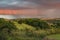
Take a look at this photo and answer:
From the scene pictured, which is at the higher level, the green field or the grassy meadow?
the grassy meadow

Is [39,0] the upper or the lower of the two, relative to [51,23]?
upper

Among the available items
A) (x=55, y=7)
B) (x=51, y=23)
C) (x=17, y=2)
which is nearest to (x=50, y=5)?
(x=55, y=7)

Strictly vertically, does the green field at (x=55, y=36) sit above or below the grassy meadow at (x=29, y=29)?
below

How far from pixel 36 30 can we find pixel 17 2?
0.90ft

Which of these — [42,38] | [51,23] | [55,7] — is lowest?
[42,38]

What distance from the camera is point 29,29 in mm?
1104

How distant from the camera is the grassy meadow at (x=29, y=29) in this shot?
42.2 inches

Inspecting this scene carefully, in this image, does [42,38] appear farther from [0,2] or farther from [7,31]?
[0,2]

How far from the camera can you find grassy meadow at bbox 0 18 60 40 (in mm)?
1072

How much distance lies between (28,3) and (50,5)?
18 centimetres

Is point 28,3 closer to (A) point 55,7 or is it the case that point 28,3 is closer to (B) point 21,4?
(B) point 21,4

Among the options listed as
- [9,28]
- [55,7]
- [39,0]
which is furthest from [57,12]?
[9,28]

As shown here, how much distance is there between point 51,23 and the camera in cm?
113

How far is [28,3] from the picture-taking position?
1.14m
